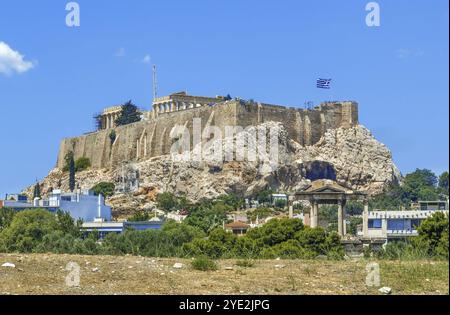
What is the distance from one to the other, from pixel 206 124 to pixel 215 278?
268ft

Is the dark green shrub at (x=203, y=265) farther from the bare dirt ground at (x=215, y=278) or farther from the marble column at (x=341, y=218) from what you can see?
the marble column at (x=341, y=218)

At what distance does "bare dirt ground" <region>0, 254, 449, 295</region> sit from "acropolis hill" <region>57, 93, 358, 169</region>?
77827 mm

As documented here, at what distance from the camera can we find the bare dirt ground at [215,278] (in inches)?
531

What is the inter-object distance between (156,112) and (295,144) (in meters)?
23.5

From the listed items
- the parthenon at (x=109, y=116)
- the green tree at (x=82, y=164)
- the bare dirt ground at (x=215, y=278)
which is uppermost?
the parthenon at (x=109, y=116)

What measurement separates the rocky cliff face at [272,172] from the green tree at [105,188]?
29.2 inches

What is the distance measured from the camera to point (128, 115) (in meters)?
117

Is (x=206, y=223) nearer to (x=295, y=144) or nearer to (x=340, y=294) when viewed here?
(x=295, y=144)

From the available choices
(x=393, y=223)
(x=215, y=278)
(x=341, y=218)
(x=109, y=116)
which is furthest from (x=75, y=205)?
(x=215, y=278)

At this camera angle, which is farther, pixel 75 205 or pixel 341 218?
pixel 75 205

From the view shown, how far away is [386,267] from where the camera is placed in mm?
15148

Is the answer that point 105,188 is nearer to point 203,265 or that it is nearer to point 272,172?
point 272,172

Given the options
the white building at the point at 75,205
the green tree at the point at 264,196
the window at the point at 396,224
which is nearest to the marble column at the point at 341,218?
the window at the point at 396,224
